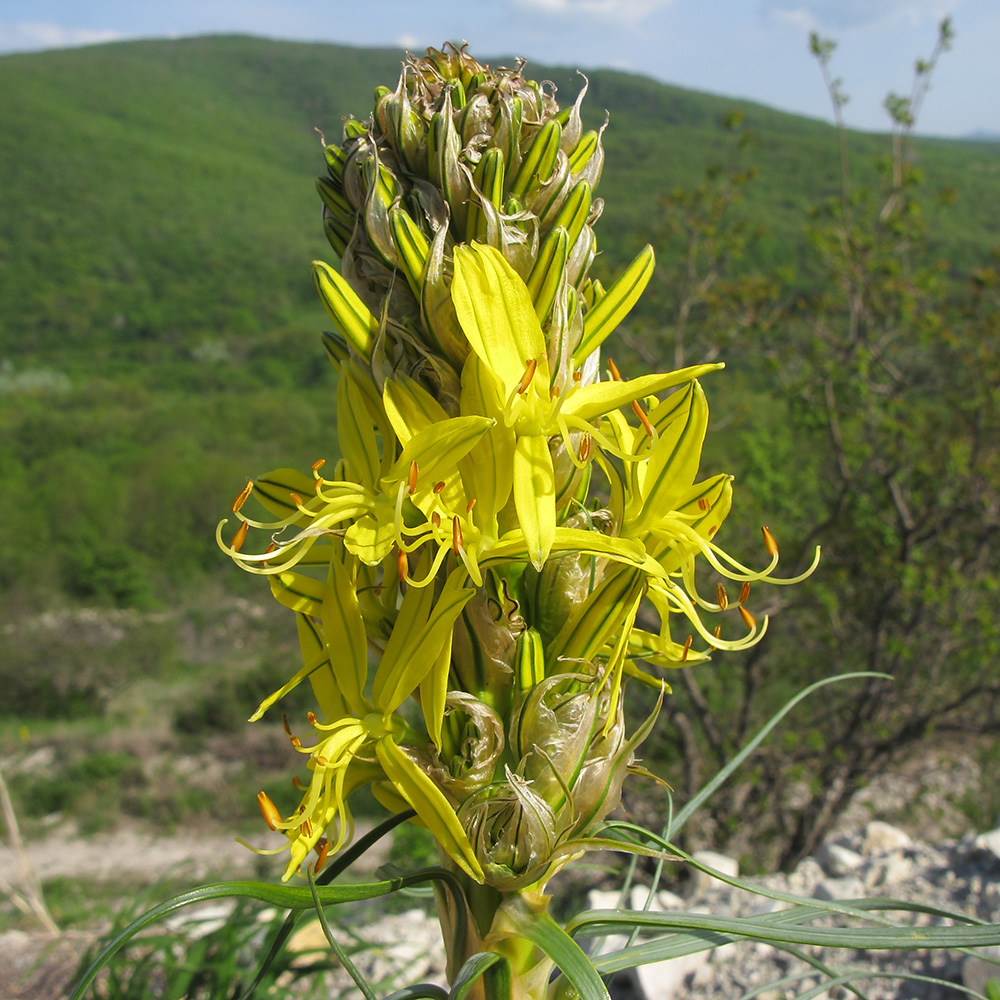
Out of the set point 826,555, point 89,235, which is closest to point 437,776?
point 826,555

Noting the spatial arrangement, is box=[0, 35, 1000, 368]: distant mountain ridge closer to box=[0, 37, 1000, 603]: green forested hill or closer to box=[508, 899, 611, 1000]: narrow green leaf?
box=[0, 37, 1000, 603]: green forested hill

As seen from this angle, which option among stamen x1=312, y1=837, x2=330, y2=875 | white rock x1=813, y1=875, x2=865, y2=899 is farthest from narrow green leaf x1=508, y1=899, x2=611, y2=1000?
white rock x1=813, y1=875, x2=865, y2=899

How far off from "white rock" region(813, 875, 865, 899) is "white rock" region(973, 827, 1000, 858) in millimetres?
595

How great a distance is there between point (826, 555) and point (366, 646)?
23.2 ft

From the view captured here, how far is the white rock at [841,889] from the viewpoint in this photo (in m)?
3.72

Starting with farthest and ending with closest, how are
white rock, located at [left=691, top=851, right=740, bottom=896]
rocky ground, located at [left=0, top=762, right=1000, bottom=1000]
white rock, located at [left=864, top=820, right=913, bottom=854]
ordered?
white rock, located at [left=864, top=820, right=913, bottom=854]
white rock, located at [left=691, top=851, right=740, bottom=896]
rocky ground, located at [left=0, top=762, right=1000, bottom=1000]

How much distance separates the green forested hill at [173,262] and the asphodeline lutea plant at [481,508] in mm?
23650

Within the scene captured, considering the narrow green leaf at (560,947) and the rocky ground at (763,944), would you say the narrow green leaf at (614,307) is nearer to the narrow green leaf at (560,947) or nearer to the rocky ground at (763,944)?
the narrow green leaf at (560,947)

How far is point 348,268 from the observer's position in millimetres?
1260

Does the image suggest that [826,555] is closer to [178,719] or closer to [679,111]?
[178,719]

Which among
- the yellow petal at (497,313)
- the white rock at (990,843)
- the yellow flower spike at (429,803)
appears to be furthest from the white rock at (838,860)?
the yellow petal at (497,313)

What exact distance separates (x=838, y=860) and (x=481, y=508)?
14.7 ft

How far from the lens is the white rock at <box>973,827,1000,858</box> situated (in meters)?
3.49

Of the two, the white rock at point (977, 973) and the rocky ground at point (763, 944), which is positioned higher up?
the white rock at point (977, 973)
